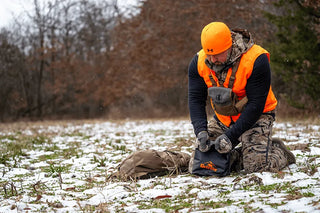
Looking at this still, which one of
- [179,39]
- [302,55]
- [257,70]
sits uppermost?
[179,39]

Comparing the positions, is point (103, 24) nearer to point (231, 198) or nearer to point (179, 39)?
point (179, 39)

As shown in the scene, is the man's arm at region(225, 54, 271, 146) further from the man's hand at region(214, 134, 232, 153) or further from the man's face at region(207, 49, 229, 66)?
the man's face at region(207, 49, 229, 66)

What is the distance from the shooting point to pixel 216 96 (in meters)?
3.94

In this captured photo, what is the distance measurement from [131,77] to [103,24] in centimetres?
705

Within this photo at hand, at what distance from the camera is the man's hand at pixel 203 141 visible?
3936 mm

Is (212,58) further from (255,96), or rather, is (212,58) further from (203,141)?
(203,141)

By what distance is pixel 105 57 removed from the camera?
86.3ft

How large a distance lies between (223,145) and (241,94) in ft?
2.17

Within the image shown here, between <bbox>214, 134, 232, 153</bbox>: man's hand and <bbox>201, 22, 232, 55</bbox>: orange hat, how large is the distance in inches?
37.8

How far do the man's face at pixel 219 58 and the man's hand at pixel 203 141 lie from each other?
82 cm

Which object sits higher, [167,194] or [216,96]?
[216,96]

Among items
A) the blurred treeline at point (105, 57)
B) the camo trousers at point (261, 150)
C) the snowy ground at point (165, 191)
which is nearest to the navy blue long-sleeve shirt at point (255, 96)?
the camo trousers at point (261, 150)

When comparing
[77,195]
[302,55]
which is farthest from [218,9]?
[77,195]

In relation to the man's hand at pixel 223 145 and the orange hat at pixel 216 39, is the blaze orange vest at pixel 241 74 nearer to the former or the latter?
the orange hat at pixel 216 39
